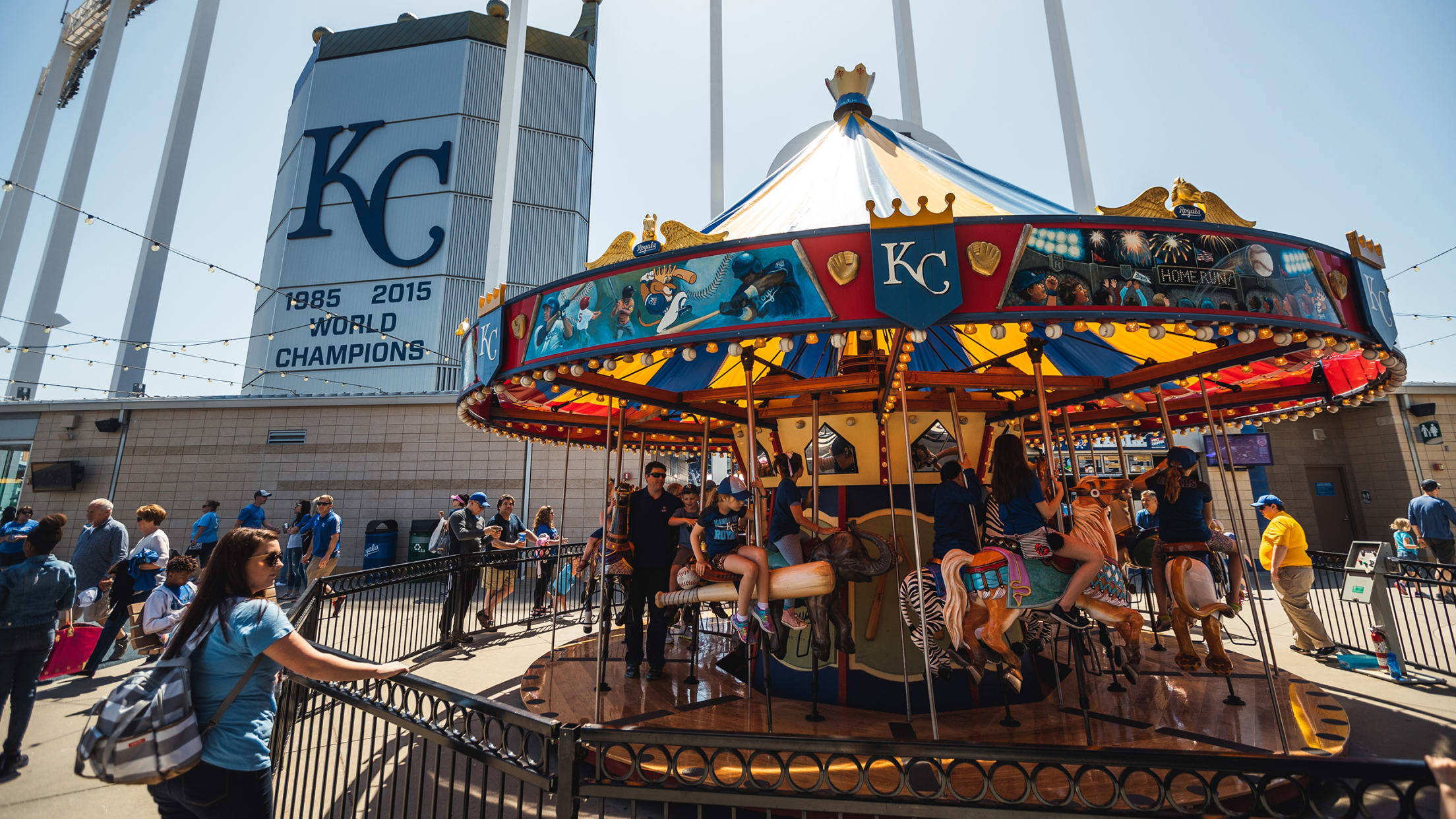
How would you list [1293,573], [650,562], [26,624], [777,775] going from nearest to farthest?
[777,775] → [26,624] → [650,562] → [1293,573]

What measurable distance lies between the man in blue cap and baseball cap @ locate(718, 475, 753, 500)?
452cm

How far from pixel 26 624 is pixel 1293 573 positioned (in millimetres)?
10959

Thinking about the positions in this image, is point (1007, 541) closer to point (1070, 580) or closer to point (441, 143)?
point (1070, 580)

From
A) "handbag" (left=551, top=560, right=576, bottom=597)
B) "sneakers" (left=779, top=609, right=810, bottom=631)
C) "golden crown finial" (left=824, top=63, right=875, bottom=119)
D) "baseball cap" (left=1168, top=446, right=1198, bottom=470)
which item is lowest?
"handbag" (left=551, top=560, right=576, bottom=597)

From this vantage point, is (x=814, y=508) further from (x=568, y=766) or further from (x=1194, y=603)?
(x=1194, y=603)

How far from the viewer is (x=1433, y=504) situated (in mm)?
8836

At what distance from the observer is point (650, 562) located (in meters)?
5.82

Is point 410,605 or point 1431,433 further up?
point 1431,433

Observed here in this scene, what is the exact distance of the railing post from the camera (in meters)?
2.46

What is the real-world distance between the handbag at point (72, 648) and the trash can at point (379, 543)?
910cm

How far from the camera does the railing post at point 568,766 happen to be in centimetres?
246

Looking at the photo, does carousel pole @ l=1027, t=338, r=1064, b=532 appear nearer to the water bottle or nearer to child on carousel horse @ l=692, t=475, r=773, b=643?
child on carousel horse @ l=692, t=475, r=773, b=643

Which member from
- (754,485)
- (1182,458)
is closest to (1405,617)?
(1182,458)

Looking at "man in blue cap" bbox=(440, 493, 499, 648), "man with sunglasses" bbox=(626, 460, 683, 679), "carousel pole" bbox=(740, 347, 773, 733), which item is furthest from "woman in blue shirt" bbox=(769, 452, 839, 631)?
"man in blue cap" bbox=(440, 493, 499, 648)
